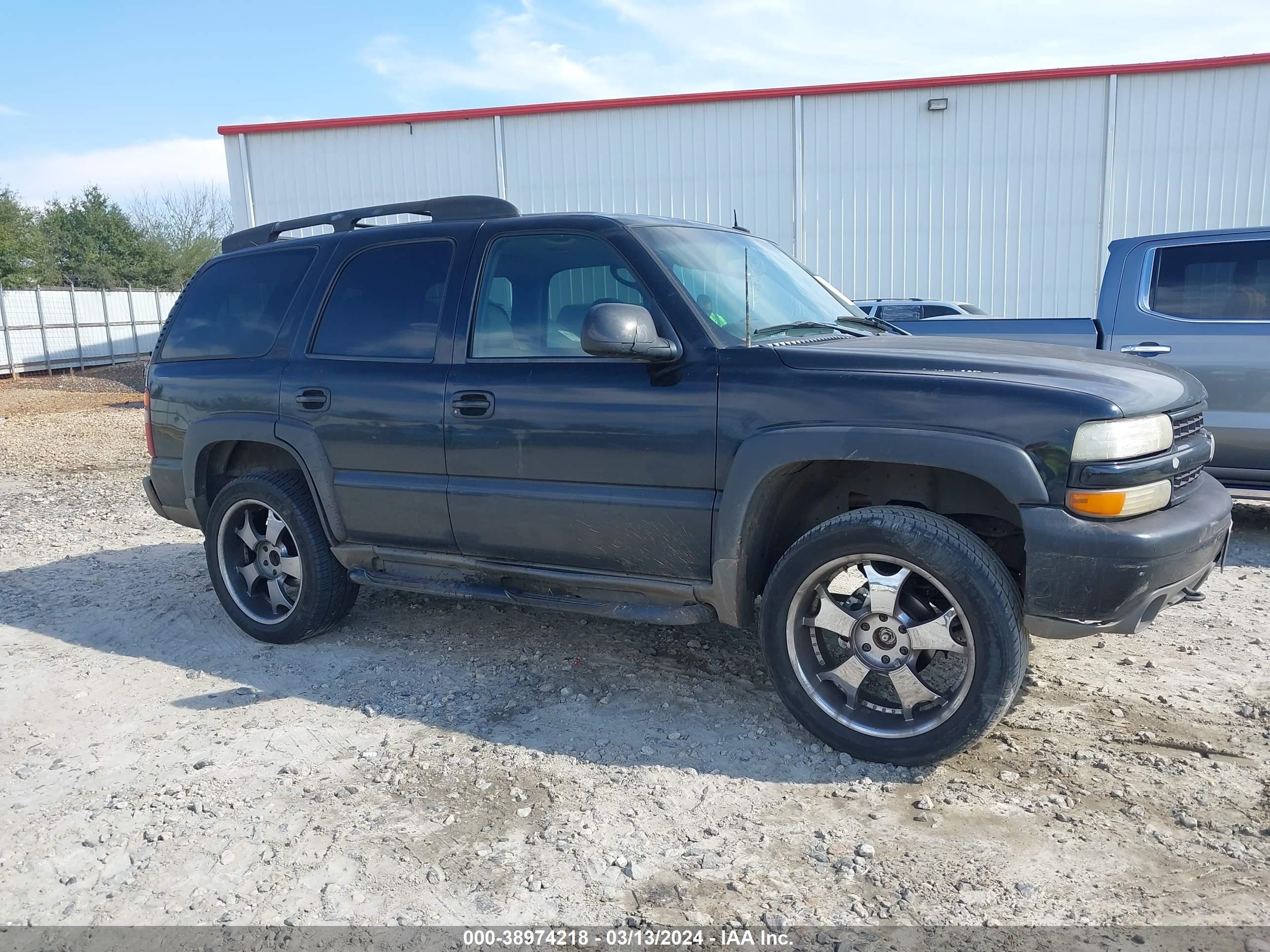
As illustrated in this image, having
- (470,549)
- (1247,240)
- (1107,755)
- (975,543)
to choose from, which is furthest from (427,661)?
(1247,240)

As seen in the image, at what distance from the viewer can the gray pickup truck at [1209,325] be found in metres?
6.18

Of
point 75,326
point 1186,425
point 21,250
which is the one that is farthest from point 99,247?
point 1186,425

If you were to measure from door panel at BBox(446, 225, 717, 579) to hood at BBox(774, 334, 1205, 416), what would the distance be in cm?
46

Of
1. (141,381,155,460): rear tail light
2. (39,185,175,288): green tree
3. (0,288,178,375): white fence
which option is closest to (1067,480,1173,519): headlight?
(141,381,155,460): rear tail light

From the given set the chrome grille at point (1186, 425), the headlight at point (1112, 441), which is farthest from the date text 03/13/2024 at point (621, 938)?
the chrome grille at point (1186, 425)

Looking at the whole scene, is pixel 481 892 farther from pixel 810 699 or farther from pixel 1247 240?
pixel 1247 240

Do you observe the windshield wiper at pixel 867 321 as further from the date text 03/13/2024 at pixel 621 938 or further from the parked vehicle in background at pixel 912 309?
the parked vehicle in background at pixel 912 309

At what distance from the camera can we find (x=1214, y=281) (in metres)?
6.44

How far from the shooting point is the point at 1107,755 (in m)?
3.42

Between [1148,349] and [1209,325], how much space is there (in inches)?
15.6

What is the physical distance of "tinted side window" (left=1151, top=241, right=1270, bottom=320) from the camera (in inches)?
248

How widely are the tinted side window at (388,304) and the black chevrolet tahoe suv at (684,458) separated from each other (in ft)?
0.04

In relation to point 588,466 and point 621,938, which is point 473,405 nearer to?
point 588,466

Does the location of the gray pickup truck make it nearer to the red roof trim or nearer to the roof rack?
the roof rack
